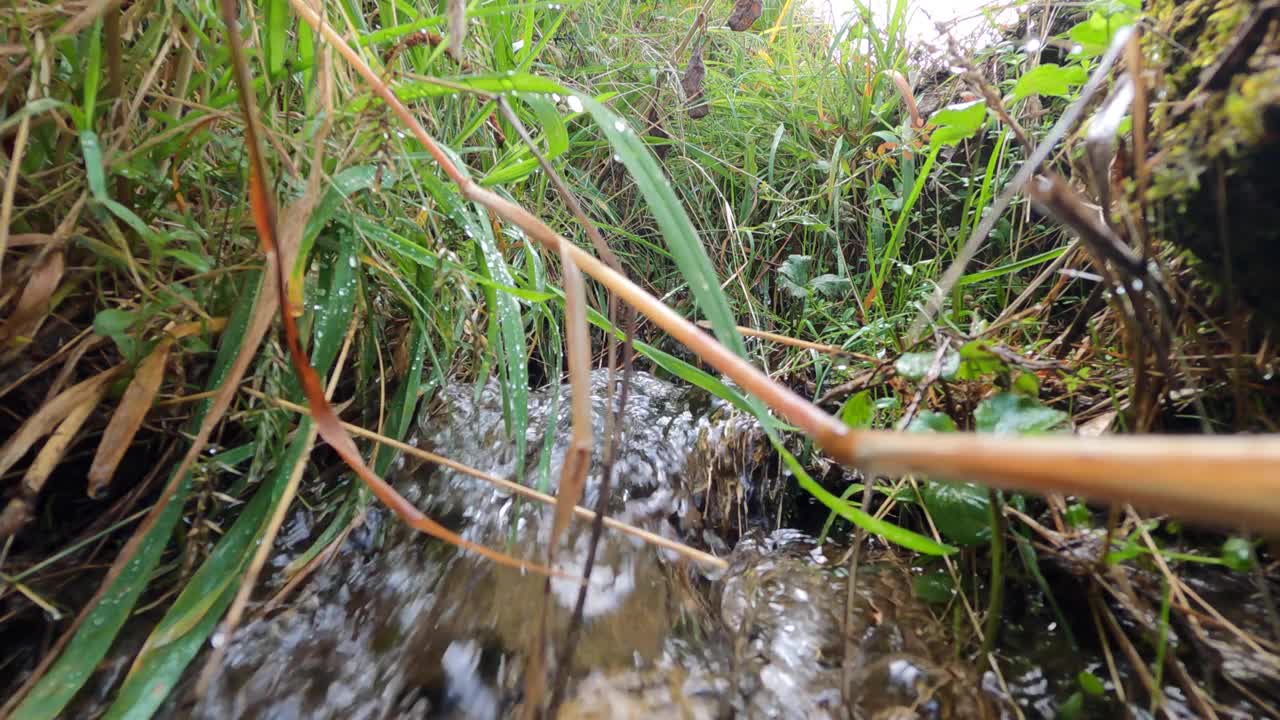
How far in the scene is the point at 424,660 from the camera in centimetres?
66

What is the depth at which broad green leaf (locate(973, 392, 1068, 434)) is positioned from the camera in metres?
0.60

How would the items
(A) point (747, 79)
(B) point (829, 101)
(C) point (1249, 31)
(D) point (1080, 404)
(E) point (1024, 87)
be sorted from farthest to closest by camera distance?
(A) point (747, 79) < (B) point (829, 101) < (D) point (1080, 404) < (E) point (1024, 87) < (C) point (1249, 31)

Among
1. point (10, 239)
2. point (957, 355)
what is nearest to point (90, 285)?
point (10, 239)

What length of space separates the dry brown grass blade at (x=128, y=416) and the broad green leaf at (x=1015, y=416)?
918 millimetres

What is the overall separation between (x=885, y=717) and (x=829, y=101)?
71.2 inches

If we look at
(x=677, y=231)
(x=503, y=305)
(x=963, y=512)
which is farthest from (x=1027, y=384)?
(x=503, y=305)

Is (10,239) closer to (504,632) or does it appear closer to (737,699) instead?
(504,632)

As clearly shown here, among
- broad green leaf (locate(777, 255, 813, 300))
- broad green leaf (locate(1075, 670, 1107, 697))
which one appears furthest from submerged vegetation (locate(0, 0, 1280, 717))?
broad green leaf (locate(777, 255, 813, 300))

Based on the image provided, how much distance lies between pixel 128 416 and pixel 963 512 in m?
0.93

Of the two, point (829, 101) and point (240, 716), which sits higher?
point (829, 101)

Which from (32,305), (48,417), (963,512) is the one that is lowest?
(48,417)

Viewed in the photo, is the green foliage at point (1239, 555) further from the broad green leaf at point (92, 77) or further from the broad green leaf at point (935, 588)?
the broad green leaf at point (92, 77)

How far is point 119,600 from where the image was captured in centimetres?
62

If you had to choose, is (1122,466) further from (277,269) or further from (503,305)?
(503,305)
